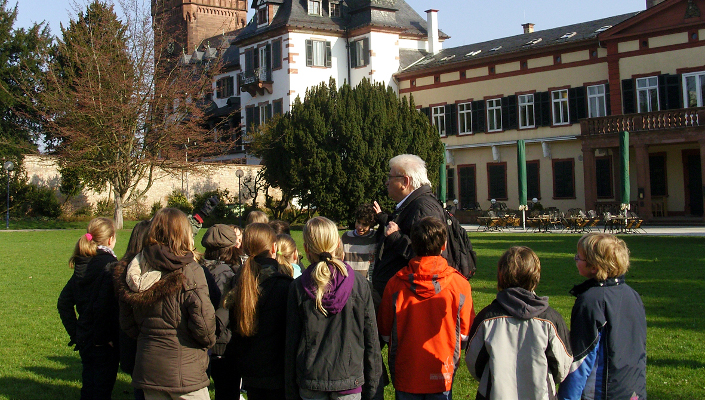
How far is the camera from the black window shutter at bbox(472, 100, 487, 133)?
37.1 meters

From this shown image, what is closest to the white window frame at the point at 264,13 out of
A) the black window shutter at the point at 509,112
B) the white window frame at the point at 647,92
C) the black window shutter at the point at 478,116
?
the black window shutter at the point at 478,116

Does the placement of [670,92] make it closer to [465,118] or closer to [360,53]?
[465,118]

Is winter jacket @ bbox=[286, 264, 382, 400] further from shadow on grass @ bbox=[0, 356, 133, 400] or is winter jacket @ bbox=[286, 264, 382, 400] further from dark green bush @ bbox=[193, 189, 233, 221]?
dark green bush @ bbox=[193, 189, 233, 221]

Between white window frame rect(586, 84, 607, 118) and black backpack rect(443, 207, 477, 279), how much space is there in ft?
97.3

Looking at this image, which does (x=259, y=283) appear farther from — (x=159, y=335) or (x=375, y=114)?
(x=375, y=114)

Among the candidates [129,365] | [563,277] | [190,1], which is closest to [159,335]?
[129,365]

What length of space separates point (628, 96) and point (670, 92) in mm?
1768

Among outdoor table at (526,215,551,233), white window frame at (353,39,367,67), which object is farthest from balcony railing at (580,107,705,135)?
white window frame at (353,39,367,67)

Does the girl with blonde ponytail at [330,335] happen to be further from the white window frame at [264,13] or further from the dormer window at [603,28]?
the white window frame at [264,13]

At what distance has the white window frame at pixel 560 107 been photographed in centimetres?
3406

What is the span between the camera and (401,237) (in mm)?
4664

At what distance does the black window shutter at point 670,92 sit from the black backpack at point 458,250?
2826cm

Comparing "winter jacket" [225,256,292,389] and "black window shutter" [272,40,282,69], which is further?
"black window shutter" [272,40,282,69]

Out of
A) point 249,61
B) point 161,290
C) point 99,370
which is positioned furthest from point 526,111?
point 161,290
